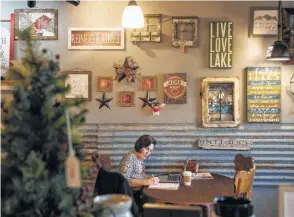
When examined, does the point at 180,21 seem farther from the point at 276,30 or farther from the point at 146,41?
the point at 276,30

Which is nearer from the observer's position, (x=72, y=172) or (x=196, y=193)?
(x=72, y=172)

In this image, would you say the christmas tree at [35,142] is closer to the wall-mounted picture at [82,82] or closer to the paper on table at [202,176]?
the paper on table at [202,176]

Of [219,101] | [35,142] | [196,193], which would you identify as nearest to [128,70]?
[219,101]

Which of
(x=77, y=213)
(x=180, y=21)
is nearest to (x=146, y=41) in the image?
(x=180, y=21)

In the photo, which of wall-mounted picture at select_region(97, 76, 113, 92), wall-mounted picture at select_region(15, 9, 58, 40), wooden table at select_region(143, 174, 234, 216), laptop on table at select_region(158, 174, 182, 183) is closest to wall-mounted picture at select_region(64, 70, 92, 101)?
wall-mounted picture at select_region(97, 76, 113, 92)

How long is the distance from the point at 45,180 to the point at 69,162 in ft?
0.44

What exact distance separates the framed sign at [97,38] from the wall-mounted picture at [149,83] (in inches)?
20.0

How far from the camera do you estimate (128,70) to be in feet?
17.3

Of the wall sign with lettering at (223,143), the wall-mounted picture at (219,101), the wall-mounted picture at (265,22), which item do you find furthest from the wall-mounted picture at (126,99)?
the wall-mounted picture at (265,22)

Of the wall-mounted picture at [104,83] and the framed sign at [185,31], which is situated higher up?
the framed sign at [185,31]

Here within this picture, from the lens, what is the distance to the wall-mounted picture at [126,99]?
209 inches

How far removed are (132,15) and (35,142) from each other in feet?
9.96

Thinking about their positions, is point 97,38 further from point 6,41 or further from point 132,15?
point 6,41

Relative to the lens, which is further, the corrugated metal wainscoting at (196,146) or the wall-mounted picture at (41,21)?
the wall-mounted picture at (41,21)
